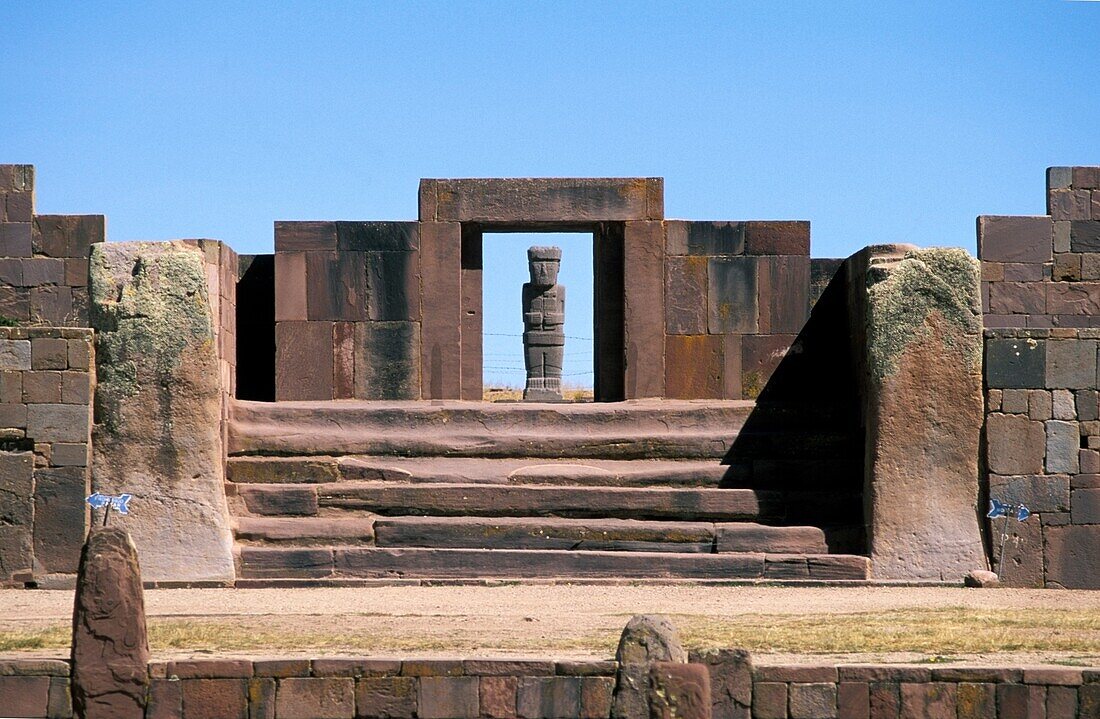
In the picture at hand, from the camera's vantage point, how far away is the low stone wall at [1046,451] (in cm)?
1440

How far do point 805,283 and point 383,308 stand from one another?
4003mm

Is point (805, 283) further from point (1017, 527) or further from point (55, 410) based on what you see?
point (55, 410)

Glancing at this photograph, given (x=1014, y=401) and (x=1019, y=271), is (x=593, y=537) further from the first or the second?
(x=1019, y=271)

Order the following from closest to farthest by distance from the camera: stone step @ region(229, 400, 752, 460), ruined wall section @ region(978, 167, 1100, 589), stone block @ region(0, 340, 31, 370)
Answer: stone block @ region(0, 340, 31, 370)
ruined wall section @ region(978, 167, 1100, 589)
stone step @ region(229, 400, 752, 460)

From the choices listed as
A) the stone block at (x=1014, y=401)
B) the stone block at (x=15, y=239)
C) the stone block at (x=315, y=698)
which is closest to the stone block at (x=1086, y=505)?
the stone block at (x=1014, y=401)

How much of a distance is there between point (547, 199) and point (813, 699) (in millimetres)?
8434

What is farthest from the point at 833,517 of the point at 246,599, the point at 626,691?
the point at 626,691

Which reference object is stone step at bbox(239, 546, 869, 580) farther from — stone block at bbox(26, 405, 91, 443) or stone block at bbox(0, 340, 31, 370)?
stone block at bbox(0, 340, 31, 370)

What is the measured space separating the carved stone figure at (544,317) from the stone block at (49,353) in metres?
12.7

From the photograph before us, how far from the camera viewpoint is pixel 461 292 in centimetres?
1703

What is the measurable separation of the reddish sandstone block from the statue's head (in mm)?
17503

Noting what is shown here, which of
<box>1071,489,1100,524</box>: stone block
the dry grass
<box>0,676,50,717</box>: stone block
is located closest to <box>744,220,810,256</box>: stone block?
<box>1071,489,1100,524</box>: stone block

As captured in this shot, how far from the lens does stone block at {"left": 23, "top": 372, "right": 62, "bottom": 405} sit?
46.7ft

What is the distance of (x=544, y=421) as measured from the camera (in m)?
15.8
